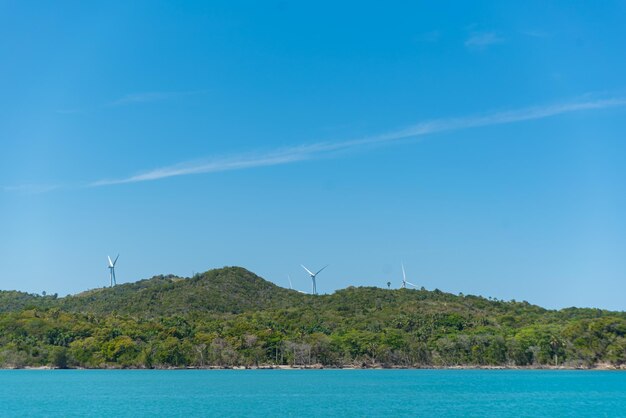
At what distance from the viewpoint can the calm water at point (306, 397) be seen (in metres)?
64.9

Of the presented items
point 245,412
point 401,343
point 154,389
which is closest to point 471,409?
point 245,412

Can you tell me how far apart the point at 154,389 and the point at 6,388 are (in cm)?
1925

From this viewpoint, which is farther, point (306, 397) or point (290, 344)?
point (290, 344)

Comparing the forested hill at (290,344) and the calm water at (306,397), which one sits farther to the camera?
the forested hill at (290,344)

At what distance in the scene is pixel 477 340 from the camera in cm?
15062

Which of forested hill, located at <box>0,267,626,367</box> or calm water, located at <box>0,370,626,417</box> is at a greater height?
forested hill, located at <box>0,267,626,367</box>

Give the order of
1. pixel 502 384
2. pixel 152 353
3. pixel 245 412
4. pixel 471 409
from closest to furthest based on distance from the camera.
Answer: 1. pixel 245 412
2. pixel 471 409
3. pixel 502 384
4. pixel 152 353

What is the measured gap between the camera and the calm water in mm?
64875

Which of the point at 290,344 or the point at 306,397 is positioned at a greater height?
the point at 290,344

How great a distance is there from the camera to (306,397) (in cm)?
7725

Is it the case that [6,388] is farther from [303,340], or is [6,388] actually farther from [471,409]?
[303,340]

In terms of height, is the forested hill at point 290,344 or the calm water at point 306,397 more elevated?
the forested hill at point 290,344

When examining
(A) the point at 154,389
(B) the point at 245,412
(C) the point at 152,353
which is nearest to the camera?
(B) the point at 245,412

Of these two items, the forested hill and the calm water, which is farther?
the forested hill
